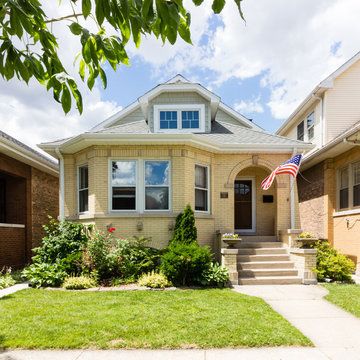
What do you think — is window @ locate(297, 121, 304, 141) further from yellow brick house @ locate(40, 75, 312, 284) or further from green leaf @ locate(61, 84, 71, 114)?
green leaf @ locate(61, 84, 71, 114)

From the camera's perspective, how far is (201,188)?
33.4 ft

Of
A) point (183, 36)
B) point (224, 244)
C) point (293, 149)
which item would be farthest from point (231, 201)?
point (183, 36)

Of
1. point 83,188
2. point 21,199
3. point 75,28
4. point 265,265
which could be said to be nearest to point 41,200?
point 21,199

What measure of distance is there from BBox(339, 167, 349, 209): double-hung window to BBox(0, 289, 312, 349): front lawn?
6.43 m

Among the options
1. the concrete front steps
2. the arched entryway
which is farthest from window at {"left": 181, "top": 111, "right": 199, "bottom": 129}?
the concrete front steps

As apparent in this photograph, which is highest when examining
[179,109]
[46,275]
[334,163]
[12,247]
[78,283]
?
[179,109]

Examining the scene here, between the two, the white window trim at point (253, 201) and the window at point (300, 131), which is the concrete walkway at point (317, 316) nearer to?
the white window trim at point (253, 201)

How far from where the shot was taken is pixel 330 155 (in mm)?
11219

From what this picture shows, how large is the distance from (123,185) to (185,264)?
11.5 ft

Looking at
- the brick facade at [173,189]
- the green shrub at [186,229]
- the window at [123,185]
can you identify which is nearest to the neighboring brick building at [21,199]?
the brick facade at [173,189]

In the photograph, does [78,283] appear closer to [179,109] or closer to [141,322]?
[141,322]

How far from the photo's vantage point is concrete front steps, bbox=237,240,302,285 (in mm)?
8273

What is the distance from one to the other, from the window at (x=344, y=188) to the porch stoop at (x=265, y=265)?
10.3ft

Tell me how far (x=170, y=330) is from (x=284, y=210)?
7222 millimetres
